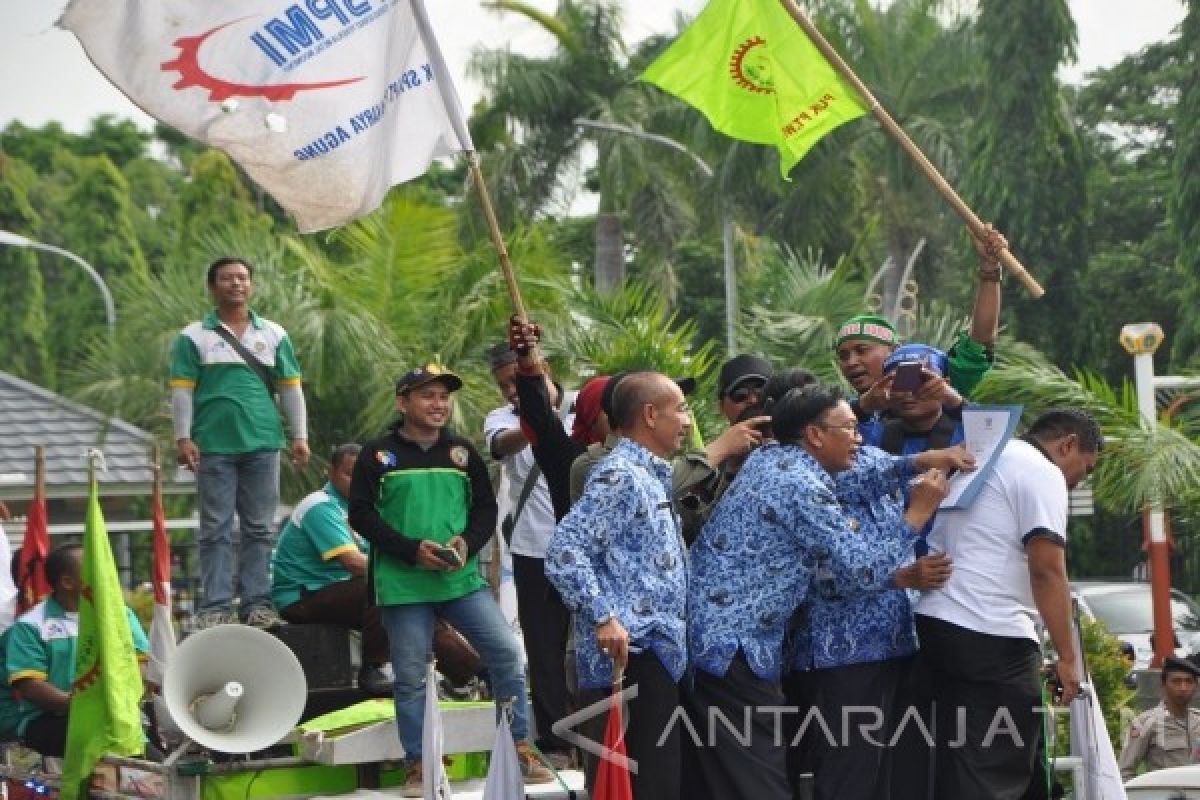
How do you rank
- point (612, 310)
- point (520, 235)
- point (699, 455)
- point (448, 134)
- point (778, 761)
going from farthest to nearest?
point (520, 235), point (612, 310), point (448, 134), point (699, 455), point (778, 761)

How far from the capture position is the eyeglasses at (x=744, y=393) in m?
8.62

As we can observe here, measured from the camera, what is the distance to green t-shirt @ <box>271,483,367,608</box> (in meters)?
10.5

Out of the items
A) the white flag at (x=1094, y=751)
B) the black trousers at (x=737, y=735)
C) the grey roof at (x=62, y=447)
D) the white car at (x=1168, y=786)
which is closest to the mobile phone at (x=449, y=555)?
the black trousers at (x=737, y=735)

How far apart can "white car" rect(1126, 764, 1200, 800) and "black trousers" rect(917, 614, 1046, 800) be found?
5.17 feet

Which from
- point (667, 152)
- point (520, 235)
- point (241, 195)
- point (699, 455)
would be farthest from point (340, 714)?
point (241, 195)

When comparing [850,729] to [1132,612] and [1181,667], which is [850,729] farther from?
[1132,612]

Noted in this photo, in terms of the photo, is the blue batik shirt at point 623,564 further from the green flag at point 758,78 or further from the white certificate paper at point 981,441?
the green flag at point 758,78

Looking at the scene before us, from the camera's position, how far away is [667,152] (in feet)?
126

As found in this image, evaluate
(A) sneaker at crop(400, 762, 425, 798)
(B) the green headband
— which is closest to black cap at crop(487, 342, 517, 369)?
(B) the green headband

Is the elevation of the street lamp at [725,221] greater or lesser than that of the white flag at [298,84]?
greater

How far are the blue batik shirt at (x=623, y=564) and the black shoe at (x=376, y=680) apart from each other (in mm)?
3033

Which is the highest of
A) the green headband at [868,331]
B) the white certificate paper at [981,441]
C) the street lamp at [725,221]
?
the street lamp at [725,221]

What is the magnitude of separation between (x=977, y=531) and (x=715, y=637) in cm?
99

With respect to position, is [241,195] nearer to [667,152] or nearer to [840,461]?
[667,152]
